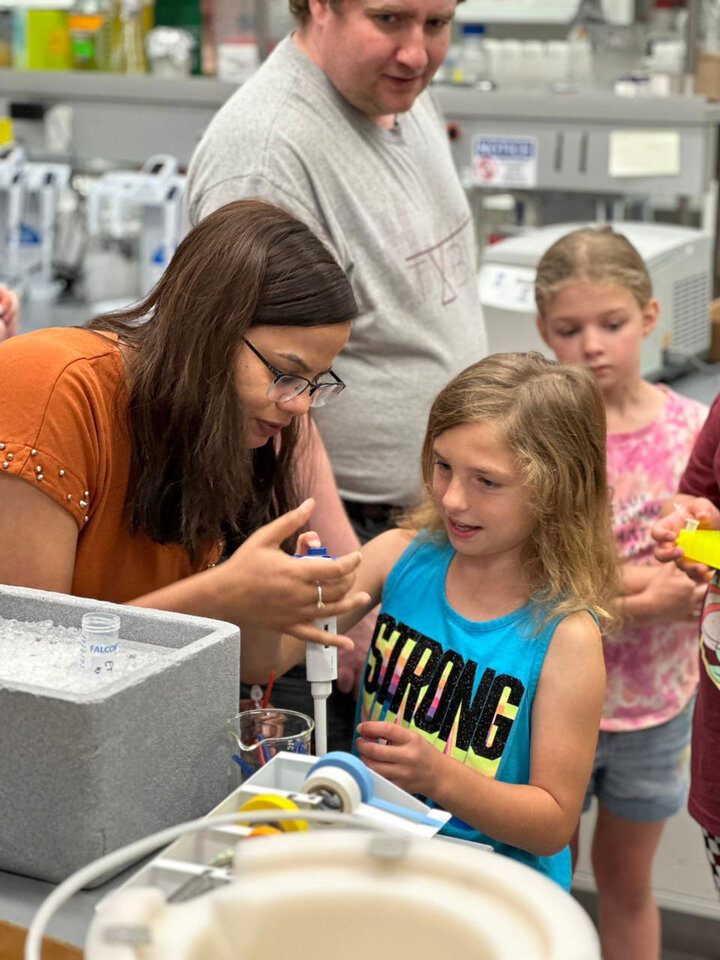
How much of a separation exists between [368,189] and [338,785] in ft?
3.60

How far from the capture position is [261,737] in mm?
1129

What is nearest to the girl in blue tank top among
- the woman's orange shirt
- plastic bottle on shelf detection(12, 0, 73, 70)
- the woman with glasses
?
the woman with glasses

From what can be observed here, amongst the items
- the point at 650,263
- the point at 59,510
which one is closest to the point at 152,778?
the point at 59,510

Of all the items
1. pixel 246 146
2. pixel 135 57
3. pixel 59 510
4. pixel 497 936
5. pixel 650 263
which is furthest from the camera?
pixel 135 57

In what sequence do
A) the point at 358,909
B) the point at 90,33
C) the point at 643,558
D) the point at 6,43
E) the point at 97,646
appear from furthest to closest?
the point at 6,43 → the point at 90,33 → the point at 643,558 → the point at 97,646 → the point at 358,909

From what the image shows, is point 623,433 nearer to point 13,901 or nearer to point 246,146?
point 246,146

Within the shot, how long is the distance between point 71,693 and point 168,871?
182 mm

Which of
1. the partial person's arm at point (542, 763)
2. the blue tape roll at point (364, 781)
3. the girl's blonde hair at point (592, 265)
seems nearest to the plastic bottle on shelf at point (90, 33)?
the girl's blonde hair at point (592, 265)

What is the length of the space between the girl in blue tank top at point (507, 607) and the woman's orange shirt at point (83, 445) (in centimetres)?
23

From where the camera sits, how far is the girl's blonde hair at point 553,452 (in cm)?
140

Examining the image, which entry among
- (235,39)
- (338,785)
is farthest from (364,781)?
(235,39)

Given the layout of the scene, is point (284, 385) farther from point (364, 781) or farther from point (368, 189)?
point (368, 189)

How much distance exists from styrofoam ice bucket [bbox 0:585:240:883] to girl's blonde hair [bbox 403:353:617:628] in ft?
1.50

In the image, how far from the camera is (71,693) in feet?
3.13
